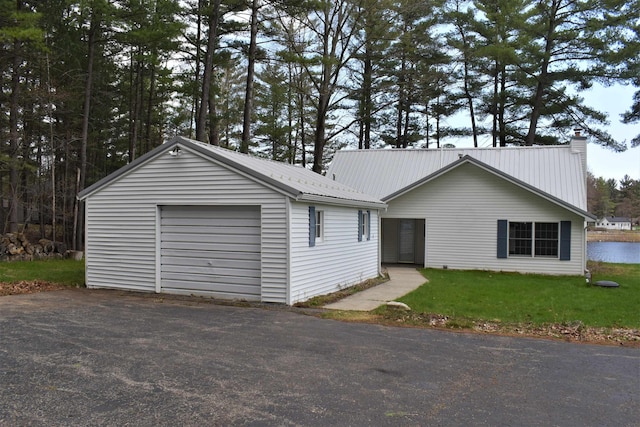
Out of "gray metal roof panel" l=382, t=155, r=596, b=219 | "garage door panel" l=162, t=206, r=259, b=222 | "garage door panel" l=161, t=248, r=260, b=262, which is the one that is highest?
"gray metal roof panel" l=382, t=155, r=596, b=219

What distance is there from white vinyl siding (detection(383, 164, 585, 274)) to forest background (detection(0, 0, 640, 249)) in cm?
792

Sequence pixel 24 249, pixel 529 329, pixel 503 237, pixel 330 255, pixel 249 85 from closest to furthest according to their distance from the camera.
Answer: pixel 529 329, pixel 330 255, pixel 503 237, pixel 24 249, pixel 249 85

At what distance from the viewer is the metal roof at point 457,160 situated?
17.8 m

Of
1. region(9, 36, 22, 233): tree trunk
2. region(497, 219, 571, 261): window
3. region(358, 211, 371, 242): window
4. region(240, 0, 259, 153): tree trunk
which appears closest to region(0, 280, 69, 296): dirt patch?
region(9, 36, 22, 233): tree trunk

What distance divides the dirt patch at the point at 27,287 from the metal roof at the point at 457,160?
37.8 feet

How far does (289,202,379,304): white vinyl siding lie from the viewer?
31.7ft

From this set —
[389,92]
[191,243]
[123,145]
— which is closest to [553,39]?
[389,92]

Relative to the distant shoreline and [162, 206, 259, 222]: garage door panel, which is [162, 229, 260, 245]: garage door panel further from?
the distant shoreline

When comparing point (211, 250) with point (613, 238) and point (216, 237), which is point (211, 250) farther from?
point (613, 238)

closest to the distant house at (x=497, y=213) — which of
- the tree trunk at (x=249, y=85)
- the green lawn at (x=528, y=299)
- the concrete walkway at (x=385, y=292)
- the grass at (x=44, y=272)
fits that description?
the green lawn at (x=528, y=299)

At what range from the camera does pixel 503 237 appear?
55.7ft

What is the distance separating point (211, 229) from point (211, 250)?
46 centimetres

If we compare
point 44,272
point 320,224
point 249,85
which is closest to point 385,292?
point 320,224

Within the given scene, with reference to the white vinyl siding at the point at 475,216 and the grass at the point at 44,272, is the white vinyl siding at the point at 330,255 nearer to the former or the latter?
the white vinyl siding at the point at 475,216
